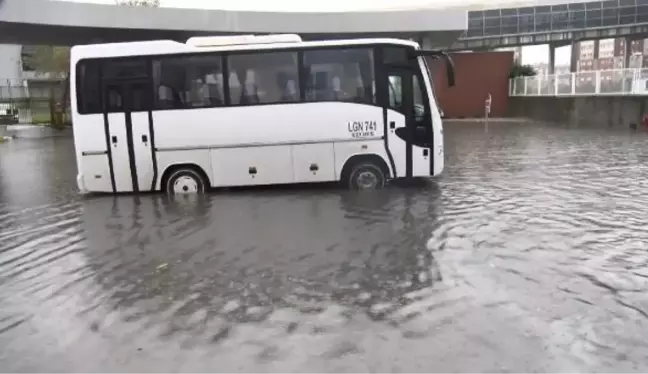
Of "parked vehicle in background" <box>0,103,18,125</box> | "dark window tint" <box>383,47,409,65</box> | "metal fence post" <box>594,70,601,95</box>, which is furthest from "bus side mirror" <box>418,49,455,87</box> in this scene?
"parked vehicle in background" <box>0,103,18,125</box>

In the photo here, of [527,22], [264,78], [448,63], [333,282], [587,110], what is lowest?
[333,282]

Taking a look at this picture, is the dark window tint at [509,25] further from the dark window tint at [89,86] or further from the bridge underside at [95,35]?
the dark window tint at [89,86]

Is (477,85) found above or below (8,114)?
above

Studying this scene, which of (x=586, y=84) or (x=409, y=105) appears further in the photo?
(x=586, y=84)

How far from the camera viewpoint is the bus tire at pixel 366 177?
38.6ft

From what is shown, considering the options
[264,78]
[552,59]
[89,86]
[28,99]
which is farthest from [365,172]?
[28,99]

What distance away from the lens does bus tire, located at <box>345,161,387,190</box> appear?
38.6ft

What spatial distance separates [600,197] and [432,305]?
618 centimetres

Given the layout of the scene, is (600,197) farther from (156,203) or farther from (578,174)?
(156,203)

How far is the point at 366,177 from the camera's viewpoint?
11844 millimetres

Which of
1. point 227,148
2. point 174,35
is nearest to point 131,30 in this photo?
point 174,35

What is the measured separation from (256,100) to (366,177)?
247 cm

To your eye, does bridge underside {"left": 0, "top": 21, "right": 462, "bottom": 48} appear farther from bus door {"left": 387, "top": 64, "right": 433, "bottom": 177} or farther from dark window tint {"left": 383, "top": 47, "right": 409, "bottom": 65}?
bus door {"left": 387, "top": 64, "right": 433, "bottom": 177}

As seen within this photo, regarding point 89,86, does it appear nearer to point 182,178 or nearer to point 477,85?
point 182,178
